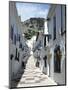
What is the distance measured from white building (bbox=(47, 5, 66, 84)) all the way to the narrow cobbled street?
118 mm

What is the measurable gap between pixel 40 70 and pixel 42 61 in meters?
0.13

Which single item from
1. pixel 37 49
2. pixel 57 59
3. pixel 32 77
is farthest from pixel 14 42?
pixel 57 59

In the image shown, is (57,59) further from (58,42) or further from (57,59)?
(58,42)

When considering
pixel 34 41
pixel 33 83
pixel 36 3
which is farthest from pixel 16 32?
pixel 33 83

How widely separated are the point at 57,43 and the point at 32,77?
0.58 meters

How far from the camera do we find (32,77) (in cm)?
285

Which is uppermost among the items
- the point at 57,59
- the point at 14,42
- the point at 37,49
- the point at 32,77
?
the point at 14,42

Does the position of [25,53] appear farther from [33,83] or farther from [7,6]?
[7,6]

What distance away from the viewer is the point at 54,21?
2908 millimetres

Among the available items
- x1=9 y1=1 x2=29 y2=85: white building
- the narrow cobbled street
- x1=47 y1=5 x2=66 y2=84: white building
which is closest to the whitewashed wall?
x1=47 y1=5 x2=66 y2=84: white building

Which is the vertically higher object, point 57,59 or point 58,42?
point 58,42

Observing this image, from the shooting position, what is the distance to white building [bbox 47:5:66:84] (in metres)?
2.91

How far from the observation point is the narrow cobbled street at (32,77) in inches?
112

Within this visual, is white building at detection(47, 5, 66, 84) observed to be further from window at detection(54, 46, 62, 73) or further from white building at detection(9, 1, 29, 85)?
white building at detection(9, 1, 29, 85)
